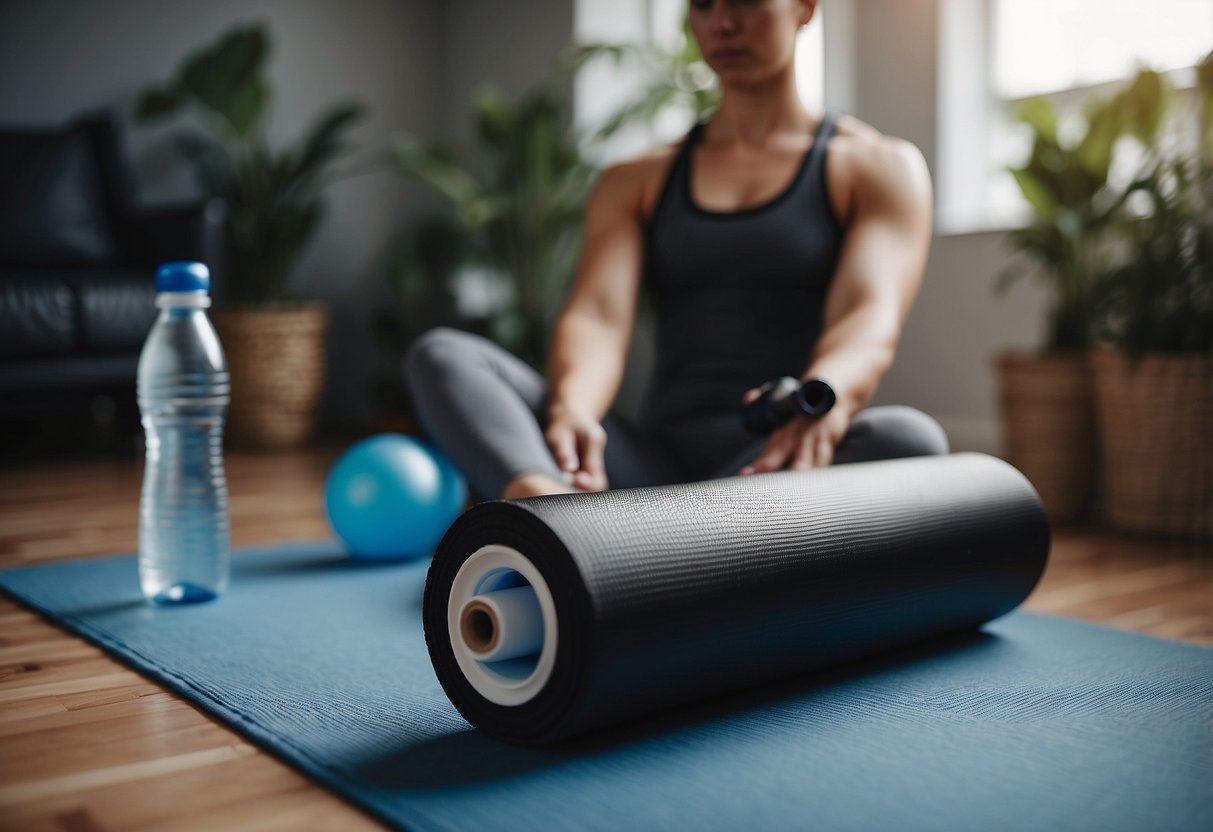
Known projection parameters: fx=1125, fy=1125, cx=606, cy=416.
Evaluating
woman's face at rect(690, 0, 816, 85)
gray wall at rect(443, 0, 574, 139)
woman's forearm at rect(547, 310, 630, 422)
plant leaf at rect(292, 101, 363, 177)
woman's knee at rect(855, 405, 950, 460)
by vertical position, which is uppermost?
gray wall at rect(443, 0, 574, 139)

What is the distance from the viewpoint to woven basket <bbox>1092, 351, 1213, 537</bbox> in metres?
2.13

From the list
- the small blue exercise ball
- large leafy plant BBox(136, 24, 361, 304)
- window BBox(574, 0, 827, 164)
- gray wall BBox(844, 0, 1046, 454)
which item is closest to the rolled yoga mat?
the small blue exercise ball

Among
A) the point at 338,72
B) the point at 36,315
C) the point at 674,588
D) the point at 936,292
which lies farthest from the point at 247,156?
A: the point at 674,588

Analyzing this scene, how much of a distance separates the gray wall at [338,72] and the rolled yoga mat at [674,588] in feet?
9.85

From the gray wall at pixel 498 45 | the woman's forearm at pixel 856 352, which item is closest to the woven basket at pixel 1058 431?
the woman's forearm at pixel 856 352

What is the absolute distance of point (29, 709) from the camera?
3.55ft

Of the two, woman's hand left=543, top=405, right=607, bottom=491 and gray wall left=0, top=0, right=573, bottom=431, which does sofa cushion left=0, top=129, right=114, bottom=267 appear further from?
woman's hand left=543, top=405, right=607, bottom=491

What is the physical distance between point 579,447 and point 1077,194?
1.40 m

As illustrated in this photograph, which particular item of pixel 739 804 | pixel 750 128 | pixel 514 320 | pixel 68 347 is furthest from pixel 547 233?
pixel 739 804

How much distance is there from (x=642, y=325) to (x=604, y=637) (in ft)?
8.90

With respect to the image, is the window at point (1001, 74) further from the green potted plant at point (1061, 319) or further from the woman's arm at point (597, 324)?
the woman's arm at point (597, 324)

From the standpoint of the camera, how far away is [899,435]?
132 centimetres

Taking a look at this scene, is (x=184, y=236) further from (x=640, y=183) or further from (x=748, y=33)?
(x=748, y=33)

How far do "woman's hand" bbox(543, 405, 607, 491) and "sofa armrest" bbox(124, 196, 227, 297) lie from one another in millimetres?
1979
